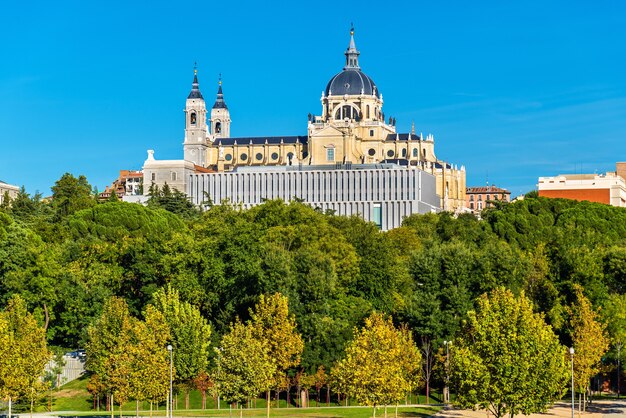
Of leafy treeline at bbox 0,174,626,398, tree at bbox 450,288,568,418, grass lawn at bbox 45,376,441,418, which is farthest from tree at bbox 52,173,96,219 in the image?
tree at bbox 450,288,568,418

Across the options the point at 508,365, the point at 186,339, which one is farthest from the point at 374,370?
the point at 186,339

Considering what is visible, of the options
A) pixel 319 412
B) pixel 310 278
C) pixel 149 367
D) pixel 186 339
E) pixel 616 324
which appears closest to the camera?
pixel 149 367

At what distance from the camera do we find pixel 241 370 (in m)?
66.9

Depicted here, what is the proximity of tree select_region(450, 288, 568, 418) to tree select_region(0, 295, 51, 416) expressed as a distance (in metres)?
23.1

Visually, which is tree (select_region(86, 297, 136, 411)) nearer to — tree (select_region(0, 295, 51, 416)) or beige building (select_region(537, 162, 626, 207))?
tree (select_region(0, 295, 51, 416))

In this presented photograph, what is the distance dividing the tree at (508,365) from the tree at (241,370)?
12.2m

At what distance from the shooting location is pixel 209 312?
8938cm

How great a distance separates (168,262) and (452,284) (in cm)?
2076

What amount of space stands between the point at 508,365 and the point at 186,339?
22061mm

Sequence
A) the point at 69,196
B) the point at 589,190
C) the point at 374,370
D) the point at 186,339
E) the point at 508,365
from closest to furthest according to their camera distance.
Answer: the point at 508,365 → the point at 374,370 → the point at 186,339 → the point at 69,196 → the point at 589,190

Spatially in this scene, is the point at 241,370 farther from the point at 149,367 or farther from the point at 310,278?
the point at 310,278

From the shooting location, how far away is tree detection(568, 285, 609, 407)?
2793 inches

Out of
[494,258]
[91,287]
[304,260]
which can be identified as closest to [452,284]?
[494,258]

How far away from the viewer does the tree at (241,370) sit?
6688 cm
